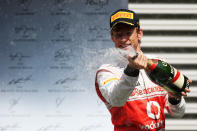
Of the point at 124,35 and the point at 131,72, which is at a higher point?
the point at 124,35

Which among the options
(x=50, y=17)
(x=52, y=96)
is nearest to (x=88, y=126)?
(x=52, y=96)

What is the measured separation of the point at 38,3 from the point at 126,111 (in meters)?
2.55

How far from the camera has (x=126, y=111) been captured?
172 cm

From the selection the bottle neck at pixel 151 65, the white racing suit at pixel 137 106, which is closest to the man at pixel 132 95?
the white racing suit at pixel 137 106

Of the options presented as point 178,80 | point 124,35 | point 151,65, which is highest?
point 124,35

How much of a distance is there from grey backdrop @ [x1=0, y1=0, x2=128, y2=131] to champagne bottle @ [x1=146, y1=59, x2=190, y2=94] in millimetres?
2005

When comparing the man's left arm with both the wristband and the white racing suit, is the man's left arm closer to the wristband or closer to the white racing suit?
the white racing suit

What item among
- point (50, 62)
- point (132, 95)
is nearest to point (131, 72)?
point (132, 95)

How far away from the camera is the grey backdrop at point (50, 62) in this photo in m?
3.54

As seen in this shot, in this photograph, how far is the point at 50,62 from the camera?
11.8ft

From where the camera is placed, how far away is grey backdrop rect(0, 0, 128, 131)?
354cm

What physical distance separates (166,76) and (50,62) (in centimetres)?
236

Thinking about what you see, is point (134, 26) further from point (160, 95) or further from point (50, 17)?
point (50, 17)

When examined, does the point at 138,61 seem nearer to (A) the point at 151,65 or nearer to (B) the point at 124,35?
(A) the point at 151,65
